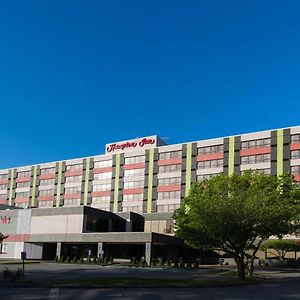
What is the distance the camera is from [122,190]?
11656 cm

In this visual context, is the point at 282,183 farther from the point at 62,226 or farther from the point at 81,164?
the point at 81,164

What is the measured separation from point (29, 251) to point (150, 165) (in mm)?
36386

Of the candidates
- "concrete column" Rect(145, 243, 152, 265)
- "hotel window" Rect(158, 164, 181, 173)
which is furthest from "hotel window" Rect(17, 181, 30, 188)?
"concrete column" Rect(145, 243, 152, 265)

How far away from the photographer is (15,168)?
139250 millimetres

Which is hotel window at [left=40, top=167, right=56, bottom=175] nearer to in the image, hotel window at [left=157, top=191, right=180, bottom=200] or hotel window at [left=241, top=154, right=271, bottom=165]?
hotel window at [left=157, top=191, right=180, bottom=200]

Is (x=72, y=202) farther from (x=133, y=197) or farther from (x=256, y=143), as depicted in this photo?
(x=256, y=143)

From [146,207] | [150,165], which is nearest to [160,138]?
[150,165]

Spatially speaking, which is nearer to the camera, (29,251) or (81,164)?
(29,251)

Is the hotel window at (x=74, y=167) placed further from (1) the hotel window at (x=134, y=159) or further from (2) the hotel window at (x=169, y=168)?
(2) the hotel window at (x=169, y=168)

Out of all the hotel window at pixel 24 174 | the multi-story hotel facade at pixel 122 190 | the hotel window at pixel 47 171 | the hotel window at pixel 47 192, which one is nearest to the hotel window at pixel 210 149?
the multi-story hotel facade at pixel 122 190

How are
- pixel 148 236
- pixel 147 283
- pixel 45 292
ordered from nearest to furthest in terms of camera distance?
1. pixel 45 292
2. pixel 147 283
3. pixel 148 236

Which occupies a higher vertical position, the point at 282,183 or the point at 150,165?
the point at 150,165

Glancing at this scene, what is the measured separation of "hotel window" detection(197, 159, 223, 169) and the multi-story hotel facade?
2 centimetres

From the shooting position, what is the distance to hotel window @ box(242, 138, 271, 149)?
9894cm
